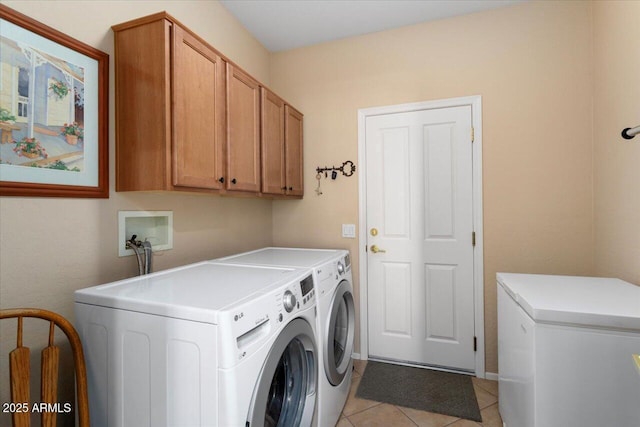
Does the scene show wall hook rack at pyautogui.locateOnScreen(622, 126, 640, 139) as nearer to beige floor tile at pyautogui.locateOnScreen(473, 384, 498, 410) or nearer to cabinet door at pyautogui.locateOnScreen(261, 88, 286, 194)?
beige floor tile at pyautogui.locateOnScreen(473, 384, 498, 410)

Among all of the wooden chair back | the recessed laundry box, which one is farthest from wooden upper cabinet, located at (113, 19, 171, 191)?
the recessed laundry box

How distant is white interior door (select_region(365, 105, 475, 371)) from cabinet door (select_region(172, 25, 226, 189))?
136 cm

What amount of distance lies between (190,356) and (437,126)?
2263 mm

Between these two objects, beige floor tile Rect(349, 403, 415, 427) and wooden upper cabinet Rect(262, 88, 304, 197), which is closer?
beige floor tile Rect(349, 403, 415, 427)

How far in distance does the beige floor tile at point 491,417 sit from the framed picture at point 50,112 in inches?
95.3

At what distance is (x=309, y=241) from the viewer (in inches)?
107

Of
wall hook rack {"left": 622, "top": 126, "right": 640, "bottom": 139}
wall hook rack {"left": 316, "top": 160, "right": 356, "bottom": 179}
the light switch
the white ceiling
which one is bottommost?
the light switch

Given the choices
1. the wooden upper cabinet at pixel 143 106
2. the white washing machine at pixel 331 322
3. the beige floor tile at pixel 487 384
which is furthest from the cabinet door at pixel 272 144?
the beige floor tile at pixel 487 384

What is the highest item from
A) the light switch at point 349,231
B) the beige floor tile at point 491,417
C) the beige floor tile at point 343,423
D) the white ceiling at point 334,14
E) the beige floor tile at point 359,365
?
the white ceiling at point 334,14

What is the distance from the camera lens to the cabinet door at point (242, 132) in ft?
5.61

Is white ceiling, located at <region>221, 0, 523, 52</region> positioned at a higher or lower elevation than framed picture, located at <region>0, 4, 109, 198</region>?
higher

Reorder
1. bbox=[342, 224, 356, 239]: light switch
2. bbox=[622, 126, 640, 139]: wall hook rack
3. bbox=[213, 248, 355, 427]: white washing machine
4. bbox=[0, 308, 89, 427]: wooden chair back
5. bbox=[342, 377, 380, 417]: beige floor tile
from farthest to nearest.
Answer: bbox=[342, 224, 356, 239]: light switch < bbox=[342, 377, 380, 417]: beige floor tile < bbox=[213, 248, 355, 427]: white washing machine < bbox=[622, 126, 640, 139]: wall hook rack < bbox=[0, 308, 89, 427]: wooden chair back

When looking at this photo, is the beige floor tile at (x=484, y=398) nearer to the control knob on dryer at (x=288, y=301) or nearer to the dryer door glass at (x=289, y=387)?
the dryer door glass at (x=289, y=387)

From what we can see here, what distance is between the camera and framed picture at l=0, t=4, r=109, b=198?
1.07 m
